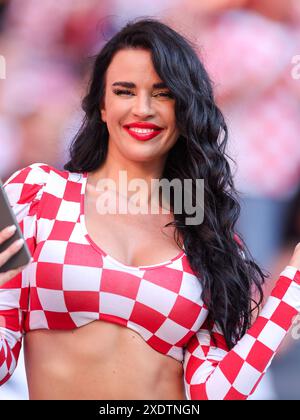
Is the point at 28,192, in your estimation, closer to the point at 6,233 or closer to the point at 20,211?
the point at 20,211

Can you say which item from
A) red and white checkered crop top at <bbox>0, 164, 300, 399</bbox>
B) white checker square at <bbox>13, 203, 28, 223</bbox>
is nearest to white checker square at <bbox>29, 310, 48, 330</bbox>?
red and white checkered crop top at <bbox>0, 164, 300, 399</bbox>

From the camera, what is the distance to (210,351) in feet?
6.00

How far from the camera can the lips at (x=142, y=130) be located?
1791 millimetres

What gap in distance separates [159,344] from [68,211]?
1.24 ft

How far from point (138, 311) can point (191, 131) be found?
1.55 feet

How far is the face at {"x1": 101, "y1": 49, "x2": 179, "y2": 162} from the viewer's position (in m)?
1.80

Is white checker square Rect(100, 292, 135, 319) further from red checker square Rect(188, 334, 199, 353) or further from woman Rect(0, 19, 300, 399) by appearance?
red checker square Rect(188, 334, 199, 353)

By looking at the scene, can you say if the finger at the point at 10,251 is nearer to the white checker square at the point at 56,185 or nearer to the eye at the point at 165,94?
the white checker square at the point at 56,185

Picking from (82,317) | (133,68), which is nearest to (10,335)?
(82,317)

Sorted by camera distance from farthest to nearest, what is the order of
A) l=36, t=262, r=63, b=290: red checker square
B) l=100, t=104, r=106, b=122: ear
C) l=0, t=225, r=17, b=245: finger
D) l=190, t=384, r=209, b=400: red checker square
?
l=100, t=104, r=106, b=122: ear, l=190, t=384, r=209, b=400: red checker square, l=36, t=262, r=63, b=290: red checker square, l=0, t=225, r=17, b=245: finger

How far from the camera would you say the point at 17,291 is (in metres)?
1.72

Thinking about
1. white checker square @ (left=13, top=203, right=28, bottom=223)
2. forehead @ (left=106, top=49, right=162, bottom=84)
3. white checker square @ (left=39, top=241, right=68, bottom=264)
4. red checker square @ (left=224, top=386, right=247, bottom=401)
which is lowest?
red checker square @ (left=224, top=386, right=247, bottom=401)
